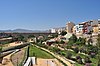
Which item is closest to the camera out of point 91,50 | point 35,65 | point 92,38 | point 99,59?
point 99,59

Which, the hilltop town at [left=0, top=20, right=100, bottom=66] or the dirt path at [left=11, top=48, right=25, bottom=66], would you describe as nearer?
the hilltop town at [left=0, top=20, right=100, bottom=66]

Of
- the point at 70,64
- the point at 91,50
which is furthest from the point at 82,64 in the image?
the point at 91,50

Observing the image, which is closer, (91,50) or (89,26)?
(91,50)

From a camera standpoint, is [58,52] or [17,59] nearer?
[17,59]

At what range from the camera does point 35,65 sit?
849 inches

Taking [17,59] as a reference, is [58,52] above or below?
above

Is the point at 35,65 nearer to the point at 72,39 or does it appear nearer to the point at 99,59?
the point at 99,59

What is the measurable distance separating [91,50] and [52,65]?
10118 mm

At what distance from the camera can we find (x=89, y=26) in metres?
55.6

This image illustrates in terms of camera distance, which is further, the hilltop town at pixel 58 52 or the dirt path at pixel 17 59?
the dirt path at pixel 17 59

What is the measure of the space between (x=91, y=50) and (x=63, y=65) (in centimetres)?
935

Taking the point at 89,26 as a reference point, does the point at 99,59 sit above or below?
below

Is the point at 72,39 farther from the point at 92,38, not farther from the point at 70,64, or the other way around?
the point at 70,64

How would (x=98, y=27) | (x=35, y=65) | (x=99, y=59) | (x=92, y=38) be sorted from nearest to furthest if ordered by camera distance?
(x=99, y=59) < (x=35, y=65) < (x=92, y=38) < (x=98, y=27)
